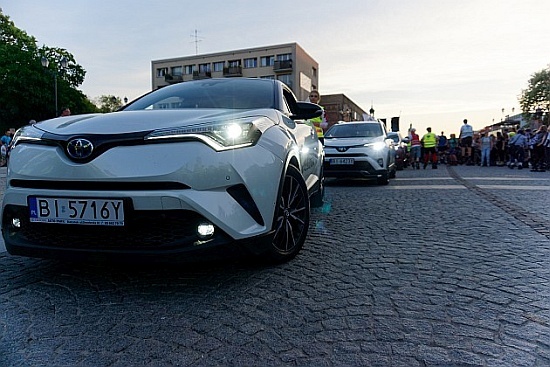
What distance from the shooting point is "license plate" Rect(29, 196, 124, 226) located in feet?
7.57

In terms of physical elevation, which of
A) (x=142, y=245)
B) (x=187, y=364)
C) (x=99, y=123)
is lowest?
(x=187, y=364)

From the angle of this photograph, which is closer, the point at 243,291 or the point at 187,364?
the point at 187,364

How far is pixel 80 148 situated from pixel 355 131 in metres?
8.32

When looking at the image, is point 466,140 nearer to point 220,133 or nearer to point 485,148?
point 485,148

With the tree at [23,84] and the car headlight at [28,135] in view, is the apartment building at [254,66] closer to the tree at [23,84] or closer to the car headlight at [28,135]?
the tree at [23,84]

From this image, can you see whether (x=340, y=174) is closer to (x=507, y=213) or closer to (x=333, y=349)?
(x=507, y=213)

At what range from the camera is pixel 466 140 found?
65.4 ft

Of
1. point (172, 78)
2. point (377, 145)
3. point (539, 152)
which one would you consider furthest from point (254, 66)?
point (377, 145)

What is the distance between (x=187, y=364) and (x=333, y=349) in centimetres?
61

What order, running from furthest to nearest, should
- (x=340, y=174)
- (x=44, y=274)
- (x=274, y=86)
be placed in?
(x=340, y=174), (x=274, y=86), (x=44, y=274)

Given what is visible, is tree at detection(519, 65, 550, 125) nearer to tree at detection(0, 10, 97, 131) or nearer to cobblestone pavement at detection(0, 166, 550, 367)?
tree at detection(0, 10, 97, 131)

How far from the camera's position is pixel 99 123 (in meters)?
2.61

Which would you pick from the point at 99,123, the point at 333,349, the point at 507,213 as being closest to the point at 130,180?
the point at 99,123

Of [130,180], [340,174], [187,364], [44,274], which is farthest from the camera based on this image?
[340,174]
